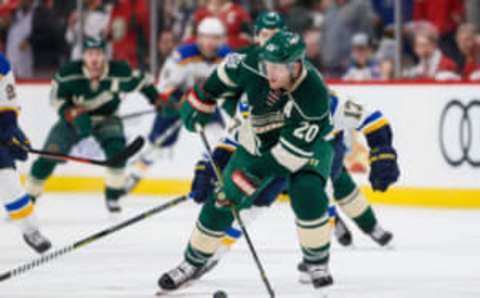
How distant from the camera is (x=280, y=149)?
17.8ft

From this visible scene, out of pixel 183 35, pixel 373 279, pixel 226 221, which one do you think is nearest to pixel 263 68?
pixel 226 221

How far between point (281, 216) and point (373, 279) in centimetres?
346

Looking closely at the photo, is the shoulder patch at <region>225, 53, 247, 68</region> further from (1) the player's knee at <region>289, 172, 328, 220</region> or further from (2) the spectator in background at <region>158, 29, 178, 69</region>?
(2) the spectator in background at <region>158, 29, 178, 69</region>

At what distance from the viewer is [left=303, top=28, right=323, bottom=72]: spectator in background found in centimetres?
1092

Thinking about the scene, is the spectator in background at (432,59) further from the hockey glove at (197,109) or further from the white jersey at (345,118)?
the hockey glove at (197,109)

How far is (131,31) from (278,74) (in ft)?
21.3

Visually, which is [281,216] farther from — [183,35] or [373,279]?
[373,279]

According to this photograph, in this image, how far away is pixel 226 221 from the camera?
574 cm

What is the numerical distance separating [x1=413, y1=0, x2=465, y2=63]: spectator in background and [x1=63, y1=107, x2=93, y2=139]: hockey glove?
2.68m

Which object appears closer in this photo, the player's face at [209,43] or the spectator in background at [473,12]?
the spectator in background at [473,12]

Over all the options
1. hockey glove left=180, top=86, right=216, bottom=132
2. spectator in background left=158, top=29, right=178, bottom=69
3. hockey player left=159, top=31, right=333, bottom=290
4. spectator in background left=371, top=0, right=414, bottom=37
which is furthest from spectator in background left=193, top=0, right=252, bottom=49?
hockey player left=159, top=31, right=333, bottom=290

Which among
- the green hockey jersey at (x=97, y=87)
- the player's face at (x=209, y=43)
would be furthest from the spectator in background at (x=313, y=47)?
the green hockey jersey at (x=97, y=87)

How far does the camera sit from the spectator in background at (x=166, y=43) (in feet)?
37.9

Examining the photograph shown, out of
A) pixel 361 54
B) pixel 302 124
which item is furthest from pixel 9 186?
pixel 361 54
